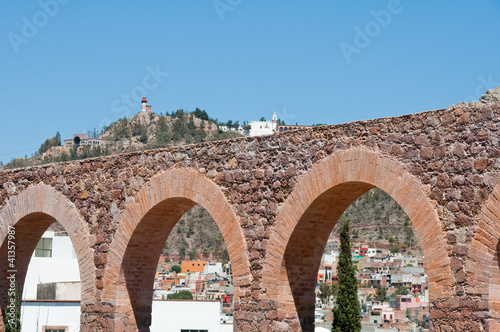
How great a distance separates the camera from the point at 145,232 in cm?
873

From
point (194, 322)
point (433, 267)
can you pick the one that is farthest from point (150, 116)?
point (433, 267)

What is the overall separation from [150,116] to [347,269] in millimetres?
64342

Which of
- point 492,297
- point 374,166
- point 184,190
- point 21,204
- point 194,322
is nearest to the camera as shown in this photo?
point 492,297

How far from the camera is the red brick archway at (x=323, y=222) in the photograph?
6.11 m

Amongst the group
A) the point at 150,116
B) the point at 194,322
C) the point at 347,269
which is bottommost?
the point at 194,322

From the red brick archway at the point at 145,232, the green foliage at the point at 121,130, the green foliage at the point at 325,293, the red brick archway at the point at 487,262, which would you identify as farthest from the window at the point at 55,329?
the green foliage at the point at 121,130

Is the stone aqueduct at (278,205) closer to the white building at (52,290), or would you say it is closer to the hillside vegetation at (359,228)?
the white building at (52,290)

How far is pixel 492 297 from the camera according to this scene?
5.79 m

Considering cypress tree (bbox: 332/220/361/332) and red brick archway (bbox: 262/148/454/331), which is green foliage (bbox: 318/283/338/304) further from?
red brick archway (bbox: 262/148/454/331)

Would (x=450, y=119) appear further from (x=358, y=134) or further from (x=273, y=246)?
(x=273, y=246)

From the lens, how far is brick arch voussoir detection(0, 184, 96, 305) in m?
9.09

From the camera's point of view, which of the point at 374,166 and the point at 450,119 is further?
the point at 374,166

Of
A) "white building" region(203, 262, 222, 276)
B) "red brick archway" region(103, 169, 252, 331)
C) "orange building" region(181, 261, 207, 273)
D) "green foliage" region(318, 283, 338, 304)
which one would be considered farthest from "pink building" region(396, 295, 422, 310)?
"red brick archway" region(103, 169, 252, 331)

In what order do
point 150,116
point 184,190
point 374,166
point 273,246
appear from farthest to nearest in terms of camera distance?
point 150,116, point 184,190, point 273,246, point 374,166
